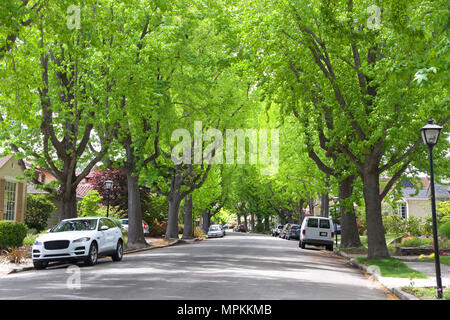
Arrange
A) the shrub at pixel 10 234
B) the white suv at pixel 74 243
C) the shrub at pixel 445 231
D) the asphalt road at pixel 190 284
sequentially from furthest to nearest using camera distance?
1. the shrub at pixel 445 231
2. the shrub at pixel 10 234
3. the white suv at pixel 74 243
4. the asphalt road at pixel 190 284

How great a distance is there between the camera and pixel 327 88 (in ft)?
66.0

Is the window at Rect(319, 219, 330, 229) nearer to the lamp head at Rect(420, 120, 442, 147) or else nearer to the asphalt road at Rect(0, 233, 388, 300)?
the asphalt road at Rect(0, 233, 388, 300)

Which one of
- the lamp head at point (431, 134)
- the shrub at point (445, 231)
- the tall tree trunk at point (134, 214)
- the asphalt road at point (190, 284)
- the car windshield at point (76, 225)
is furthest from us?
the tall tree trunk at point (134, 214)

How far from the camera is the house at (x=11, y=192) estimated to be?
3175 centimetres

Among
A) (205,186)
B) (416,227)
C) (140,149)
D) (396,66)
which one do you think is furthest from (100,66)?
(205,186)

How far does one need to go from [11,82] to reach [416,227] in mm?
28841

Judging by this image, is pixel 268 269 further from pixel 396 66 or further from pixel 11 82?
pixel 11 82

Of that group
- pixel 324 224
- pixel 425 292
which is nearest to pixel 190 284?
pixel 425 292

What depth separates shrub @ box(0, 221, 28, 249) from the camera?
71.3 feet

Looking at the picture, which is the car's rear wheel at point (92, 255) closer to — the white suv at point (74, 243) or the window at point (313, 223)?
the white suv at point (74, 243)

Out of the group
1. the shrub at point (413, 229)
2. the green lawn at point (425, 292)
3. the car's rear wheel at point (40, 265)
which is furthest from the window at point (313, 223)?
the green lawn at point (425, 292)

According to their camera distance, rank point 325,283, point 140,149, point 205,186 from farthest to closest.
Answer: point 205,186, point 140,149, point 325,283

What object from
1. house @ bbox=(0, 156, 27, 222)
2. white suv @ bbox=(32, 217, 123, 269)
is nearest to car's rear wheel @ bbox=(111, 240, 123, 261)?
white suv @ bbox=(32, 217, 123, 269)

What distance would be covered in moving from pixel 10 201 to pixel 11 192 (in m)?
0.59
